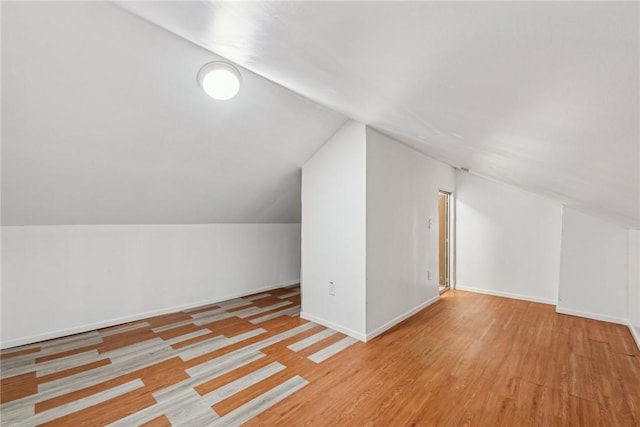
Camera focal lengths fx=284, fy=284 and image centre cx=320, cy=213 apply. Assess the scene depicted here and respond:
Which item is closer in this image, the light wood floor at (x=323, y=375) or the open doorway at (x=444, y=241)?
the light wood floor at (x=323, y=375)

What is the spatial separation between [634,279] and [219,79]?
16.9 feet

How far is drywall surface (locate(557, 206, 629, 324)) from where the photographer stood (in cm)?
367

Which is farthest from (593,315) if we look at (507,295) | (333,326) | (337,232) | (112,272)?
(112,272)

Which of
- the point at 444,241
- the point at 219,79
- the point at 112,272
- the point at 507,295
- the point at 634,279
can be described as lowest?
the point at 507,295

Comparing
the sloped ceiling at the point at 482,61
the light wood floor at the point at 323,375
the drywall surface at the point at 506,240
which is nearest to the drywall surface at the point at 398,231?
the light wood floor at the point at 323,375

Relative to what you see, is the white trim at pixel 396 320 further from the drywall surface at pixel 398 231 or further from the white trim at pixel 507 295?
the white trim at pixel 507 295

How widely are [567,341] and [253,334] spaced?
138 inches

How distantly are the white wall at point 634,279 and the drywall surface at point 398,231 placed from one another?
7.39ft

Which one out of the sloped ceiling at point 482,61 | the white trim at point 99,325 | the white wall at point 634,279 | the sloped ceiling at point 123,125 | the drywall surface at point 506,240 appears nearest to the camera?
the sloped ceiling at point 482,61

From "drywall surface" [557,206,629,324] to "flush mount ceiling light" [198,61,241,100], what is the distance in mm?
4649

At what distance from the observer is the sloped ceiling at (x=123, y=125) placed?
1804 millimetres

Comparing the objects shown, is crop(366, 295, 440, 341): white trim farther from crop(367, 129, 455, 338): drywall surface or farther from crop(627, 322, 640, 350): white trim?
crop(627, 322, 640, 350): white trim

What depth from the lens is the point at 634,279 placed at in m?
3.47

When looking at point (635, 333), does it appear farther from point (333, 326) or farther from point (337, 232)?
point (337, 232)
